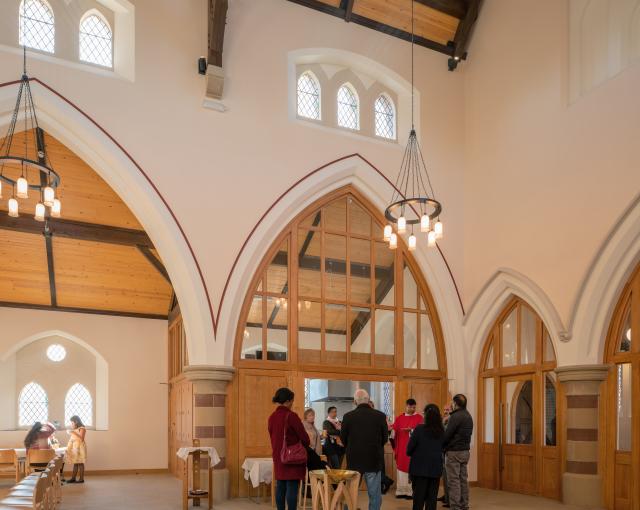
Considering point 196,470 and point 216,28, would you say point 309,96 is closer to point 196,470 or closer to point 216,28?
point 216,28

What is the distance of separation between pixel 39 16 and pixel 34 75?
893 millimetres

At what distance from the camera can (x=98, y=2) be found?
862 cm

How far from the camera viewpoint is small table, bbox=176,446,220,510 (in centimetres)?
761

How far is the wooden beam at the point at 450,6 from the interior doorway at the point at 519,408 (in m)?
4.69

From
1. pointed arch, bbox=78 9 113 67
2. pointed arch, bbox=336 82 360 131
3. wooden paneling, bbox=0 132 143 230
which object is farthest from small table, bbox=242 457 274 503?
pointed arch, bbox=78 9 113 67

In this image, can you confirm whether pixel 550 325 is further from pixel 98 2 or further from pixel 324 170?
pixel 98 2

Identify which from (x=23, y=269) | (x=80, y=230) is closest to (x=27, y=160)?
(x=80, y=230)

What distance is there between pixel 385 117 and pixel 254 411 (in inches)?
199

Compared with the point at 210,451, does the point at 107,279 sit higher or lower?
higher

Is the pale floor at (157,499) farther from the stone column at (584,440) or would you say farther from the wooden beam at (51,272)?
the wooden beam at (51,272)

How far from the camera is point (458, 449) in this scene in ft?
22.2

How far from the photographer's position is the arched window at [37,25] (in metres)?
8.02

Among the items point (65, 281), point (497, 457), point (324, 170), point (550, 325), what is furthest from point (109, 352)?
point (550, 325)

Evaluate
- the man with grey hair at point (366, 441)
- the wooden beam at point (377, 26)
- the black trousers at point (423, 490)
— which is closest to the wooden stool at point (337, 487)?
the man with grey hair at point (366, 441)
